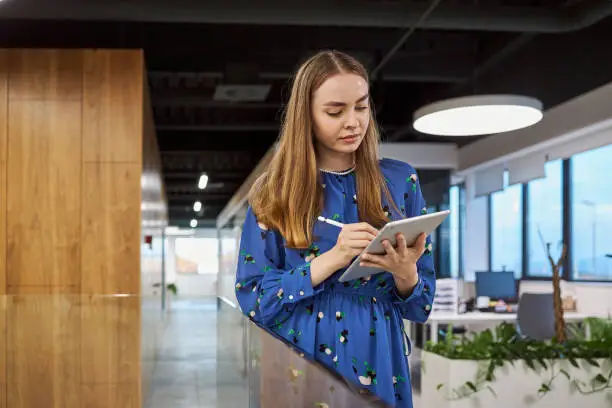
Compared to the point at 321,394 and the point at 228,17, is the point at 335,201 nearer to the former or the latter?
the point at 321,394

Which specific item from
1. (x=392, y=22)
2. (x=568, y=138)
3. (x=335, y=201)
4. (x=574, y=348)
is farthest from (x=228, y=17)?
(x=335, y=201)

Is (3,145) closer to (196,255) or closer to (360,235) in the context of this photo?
(360,235)

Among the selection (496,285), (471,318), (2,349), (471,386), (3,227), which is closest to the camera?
(2,349)

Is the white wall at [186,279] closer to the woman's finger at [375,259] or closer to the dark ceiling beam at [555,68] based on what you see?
the dark ceiling beam at [555,68]

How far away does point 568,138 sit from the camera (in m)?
8.46

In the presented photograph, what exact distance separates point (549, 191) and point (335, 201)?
9350mm

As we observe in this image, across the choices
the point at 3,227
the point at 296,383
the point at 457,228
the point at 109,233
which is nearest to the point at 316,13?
the point at 109,233

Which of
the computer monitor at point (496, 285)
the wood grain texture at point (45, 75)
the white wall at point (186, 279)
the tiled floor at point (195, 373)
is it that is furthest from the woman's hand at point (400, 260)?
the white wall at point (186, 279)

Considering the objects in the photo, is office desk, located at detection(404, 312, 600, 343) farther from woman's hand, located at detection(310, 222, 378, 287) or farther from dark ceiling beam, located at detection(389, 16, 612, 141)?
woman's hand, located at detection(310, 222, 378, 287)

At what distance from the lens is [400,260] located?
3.67 ft

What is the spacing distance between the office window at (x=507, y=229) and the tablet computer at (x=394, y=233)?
32.6 ft

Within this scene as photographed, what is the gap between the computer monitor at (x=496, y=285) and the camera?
902cm

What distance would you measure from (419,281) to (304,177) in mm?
253

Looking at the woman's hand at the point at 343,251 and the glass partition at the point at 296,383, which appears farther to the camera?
the woman's hand at the point at 343,251
